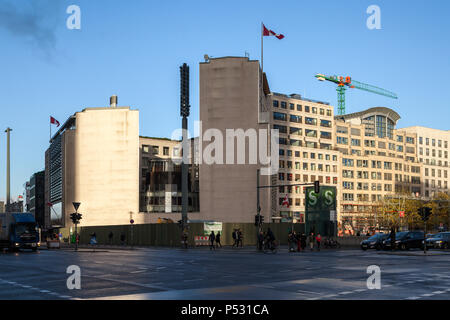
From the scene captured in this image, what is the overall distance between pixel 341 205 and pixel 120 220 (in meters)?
62.2

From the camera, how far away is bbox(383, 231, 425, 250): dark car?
1903 inches

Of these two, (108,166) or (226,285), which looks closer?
(226,285)

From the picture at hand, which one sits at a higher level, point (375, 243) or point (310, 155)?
point (310, 155)

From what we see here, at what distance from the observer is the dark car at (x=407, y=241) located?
48344 mm

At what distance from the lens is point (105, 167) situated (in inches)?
4476

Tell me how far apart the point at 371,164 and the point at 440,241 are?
109 metres

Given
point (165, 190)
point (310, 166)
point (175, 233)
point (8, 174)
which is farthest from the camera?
point (310, 166)

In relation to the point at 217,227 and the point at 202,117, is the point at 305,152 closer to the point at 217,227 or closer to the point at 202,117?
the point at 202,117

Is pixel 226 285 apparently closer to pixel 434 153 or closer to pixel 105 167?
pixel 105 167

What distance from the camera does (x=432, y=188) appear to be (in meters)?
177

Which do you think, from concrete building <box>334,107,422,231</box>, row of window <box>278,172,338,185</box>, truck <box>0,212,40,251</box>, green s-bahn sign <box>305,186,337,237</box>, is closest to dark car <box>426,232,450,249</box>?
green s-bahn sign <box>305,186,337,237</box>

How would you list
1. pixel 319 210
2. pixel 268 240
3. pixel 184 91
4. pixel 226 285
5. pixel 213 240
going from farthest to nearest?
1. pixel 184 91
2. pixel 319 210
3. pixel 213 240
4. pixel 268 240
5. pixel 226 285

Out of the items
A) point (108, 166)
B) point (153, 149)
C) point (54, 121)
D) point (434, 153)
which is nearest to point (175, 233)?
point (108, 166)
